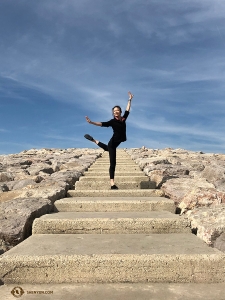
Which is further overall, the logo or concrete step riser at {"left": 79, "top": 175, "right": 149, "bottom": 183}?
concrete step riser at {"left": 79, "top": 175, "right": 149, "bottom": 183}

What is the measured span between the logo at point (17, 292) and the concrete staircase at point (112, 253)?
0.11 m

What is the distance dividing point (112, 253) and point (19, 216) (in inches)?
51.1

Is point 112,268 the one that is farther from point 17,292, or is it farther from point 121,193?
point 121,193

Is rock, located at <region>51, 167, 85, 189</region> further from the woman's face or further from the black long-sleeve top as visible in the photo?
the woman's face

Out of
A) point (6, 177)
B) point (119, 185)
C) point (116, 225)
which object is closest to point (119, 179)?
point (119, 185)

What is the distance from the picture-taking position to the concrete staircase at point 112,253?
244 centimetres

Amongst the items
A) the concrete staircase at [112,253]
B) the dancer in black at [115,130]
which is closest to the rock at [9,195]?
the concrete staircase at [112,253]

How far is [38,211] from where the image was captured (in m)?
3.54

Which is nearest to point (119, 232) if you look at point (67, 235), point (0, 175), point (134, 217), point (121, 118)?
point (134, 217)

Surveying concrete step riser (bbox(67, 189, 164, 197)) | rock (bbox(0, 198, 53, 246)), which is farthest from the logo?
concrete step riser (bbox(67, 189, 164, 197))

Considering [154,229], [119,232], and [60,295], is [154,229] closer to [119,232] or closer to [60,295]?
[119,232]

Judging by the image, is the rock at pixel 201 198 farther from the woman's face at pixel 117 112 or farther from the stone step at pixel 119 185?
the woman's face at pixel 117 112

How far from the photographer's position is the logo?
87.7 inches

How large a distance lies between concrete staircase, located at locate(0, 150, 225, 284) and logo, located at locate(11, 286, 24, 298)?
0.11 meters
